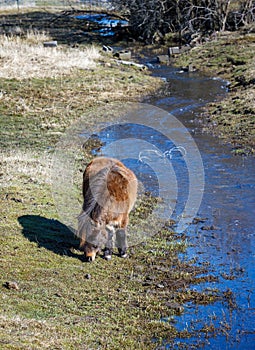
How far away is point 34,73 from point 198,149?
38.6 ft

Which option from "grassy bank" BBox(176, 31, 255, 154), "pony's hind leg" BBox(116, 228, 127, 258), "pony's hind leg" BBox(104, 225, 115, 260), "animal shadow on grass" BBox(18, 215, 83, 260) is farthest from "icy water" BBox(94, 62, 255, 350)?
"animal shadow on grass" BBox(18, 215, 83, 260)

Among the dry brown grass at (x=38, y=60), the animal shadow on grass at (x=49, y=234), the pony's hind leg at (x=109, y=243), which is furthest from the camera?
the dry brown grass at (x=38, y=60)

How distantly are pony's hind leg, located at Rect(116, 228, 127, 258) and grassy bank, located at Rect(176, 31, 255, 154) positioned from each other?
8015 mm

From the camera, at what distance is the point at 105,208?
8.55 metres

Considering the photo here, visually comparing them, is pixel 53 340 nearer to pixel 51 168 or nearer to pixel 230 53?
pixel 51 168

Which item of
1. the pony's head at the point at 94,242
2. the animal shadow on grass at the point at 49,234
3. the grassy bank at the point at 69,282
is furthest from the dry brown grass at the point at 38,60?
the pony's head at the point at 94,242

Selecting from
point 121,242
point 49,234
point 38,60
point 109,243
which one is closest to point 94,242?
point 109,243

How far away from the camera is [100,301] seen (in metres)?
7.84

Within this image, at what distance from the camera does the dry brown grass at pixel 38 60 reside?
84.7ft

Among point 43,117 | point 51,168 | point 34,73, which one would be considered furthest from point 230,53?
point 51,168

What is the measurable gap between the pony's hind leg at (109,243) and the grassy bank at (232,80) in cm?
839

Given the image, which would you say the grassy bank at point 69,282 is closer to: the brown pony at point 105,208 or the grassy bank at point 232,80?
the brown pony at point 105,208

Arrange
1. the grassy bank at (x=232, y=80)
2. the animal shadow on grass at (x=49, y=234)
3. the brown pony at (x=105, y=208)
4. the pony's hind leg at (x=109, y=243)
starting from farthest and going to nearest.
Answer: the grassy bank at (x=232, y=80) → the animal shadow on grass at (x=49, y=234) → the pony's hind leg at (x=109, y=243) → the brown pony at (x=105, y=208)

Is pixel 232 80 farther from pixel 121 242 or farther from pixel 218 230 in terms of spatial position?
pixel 121 242
